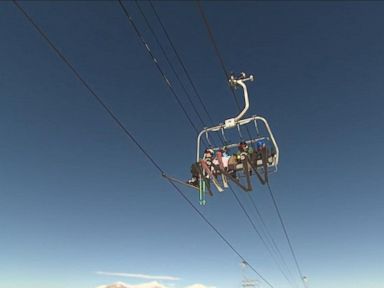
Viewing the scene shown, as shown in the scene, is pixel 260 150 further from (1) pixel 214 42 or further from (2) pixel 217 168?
(1) pixel 214 42

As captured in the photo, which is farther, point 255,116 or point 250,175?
point 250,175

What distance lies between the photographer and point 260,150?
15969 mm

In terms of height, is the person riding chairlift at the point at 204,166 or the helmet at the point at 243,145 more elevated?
the helmet at the point at 243,145

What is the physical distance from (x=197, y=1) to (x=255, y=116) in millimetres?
6605

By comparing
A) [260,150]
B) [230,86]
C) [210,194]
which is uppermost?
[230,86]

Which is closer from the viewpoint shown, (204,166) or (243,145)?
(204,166)

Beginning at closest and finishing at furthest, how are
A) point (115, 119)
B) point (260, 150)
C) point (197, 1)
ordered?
point (197, 1), point (115, 119), point (260, 150)

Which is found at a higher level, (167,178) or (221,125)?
(221,125)

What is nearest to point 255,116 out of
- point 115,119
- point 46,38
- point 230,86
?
point 230,86

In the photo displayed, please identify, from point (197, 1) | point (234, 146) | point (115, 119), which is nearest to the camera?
point (197, 1)

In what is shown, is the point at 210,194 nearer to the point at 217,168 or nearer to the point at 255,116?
the point at 217,168

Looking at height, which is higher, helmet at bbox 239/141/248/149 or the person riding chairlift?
helmet at bbox 239/141/248/149

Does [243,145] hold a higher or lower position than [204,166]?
higher

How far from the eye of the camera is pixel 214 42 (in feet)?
35.9
